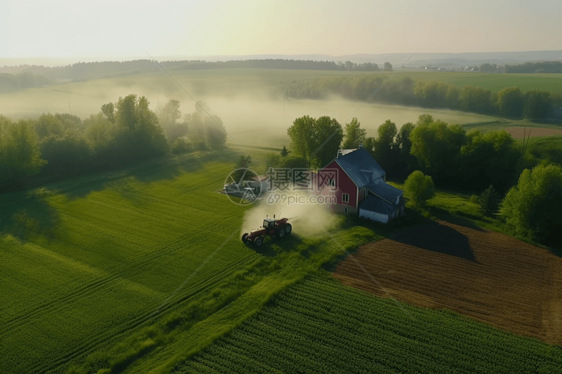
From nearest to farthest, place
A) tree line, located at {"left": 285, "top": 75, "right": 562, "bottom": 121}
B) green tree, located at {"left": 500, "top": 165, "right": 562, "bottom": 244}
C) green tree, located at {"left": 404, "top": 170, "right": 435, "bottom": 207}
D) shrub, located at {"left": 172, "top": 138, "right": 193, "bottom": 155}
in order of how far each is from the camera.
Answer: green tree, located at {"left": 500, "top": 165, "right": 562, "bottom": 244}
green tree, located at {"left": 404, "top": 170, "right": 435, "bottom": 207}
shrub, located at {"left": 172, "top": 138, "right": 193, "bottom": 155}
tree line, located at {"left": 285, "top": 75, "right": 562, "bottom": 121}

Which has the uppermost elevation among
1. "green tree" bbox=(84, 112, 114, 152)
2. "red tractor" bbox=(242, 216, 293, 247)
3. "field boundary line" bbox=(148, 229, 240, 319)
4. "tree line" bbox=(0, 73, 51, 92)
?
"tree line" bbox=(0, 73, 51, 92)

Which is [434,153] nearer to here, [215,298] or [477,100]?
[215,298]

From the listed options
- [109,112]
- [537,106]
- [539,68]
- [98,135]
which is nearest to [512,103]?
[537,106]

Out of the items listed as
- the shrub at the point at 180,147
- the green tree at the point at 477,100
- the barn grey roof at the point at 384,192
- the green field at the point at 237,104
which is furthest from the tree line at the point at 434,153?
the green tree at the point at 477,100

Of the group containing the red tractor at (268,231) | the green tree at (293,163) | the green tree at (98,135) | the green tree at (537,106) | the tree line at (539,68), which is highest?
the tree line at (539,68)

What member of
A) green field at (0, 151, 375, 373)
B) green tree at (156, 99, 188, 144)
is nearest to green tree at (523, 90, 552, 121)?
green field at (0, 151, 375, 373)

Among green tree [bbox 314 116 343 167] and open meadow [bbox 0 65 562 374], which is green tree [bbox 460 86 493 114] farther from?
green tree [bbox 314 116 343 167]

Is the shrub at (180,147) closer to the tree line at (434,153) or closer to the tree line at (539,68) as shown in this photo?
the tree line at (434,153)
